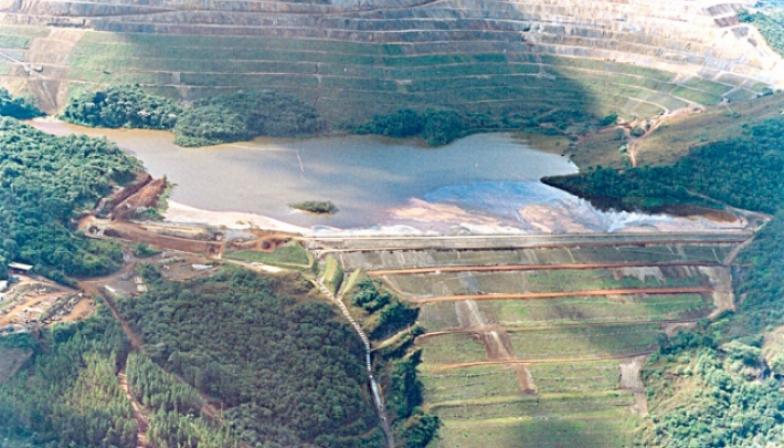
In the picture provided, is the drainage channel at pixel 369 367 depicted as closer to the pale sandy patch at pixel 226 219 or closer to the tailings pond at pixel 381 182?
the pale sandy patch at pixel 226 219

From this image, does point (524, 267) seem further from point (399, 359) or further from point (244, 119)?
point (244, 119)

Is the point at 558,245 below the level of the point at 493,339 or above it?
above

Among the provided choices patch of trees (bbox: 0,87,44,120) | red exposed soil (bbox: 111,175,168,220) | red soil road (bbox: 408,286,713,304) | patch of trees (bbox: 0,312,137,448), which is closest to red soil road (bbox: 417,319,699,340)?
red soil road (bbox: 408,286,713,304)

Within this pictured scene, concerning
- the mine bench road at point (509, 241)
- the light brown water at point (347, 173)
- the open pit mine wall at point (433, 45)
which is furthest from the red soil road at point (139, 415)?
the open pit mine wall at point (433, 45)

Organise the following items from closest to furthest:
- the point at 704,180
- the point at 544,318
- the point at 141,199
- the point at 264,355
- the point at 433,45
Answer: the point at 264,355 < the point at 544,318 < the point at 141,199 < the point at 704,180 < the point at 433,45

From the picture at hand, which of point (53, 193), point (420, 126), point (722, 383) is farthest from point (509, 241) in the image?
point (53, 193)

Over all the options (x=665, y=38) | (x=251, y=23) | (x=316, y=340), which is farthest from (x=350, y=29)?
(x=316, y=340)

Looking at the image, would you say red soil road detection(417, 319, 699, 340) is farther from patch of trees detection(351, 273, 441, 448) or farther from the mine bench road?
the mine bench road
